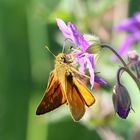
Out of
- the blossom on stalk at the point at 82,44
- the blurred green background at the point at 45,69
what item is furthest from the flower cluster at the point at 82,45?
the blurred green background at the point at 45,69

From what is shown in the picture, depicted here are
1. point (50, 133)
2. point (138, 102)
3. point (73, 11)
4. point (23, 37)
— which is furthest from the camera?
point (23, 37)

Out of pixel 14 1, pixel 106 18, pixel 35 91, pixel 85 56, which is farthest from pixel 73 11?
pixel 85 56

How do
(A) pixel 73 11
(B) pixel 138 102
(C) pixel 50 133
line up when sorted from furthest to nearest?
(C) pixel 50 133 < (A) pixel 73 11 < (B) pixel 138 102

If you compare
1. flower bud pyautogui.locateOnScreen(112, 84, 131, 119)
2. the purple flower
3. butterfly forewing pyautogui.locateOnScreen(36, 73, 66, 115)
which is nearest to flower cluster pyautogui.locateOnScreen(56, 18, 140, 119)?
flower bud pyautogui.locateOnScreen(112, 84, 131, 119)

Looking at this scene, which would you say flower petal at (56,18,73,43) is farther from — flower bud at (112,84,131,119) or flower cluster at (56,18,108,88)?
flower bud at (112,84,131,119)

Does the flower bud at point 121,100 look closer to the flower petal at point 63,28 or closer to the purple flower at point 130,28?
the flower petal at point 63,28

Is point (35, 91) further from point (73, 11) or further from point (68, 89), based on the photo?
point (68, 89)

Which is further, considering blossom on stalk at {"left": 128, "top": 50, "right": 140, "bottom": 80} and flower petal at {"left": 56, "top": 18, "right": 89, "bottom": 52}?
blossom on stalk at {"left": 128, "top": 50, "right": 140, "bottom": 80}
